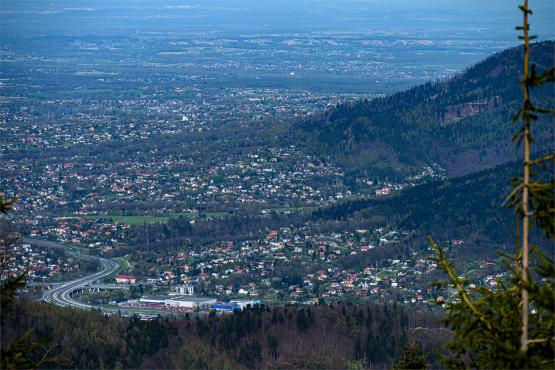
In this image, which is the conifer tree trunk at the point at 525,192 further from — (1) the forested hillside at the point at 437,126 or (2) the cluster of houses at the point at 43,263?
(1) the forested hillside at the point at 437,126

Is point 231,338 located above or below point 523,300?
below

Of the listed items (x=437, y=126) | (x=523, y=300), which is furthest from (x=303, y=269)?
(x=523, y=300)

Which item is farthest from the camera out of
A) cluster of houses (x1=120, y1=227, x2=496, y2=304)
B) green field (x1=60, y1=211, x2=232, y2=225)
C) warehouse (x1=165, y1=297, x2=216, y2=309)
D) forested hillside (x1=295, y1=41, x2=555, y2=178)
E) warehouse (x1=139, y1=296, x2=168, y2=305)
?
forested hillside (x1=295, y1=41, x2=555, y2=178)

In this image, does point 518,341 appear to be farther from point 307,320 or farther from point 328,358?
point 307,320

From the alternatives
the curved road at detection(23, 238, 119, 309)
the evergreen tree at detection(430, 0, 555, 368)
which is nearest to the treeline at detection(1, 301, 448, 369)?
the curved road at detection(23, 238, 119, 309)

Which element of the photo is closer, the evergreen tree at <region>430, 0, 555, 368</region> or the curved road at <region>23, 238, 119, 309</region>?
the evergreen tree at <region>430, 0, 555, 368</region>

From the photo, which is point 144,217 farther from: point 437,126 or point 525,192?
point 525,192

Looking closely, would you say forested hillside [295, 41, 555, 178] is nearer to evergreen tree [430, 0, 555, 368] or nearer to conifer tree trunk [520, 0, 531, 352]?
evergreen tree [430, 0, 555, 368]
